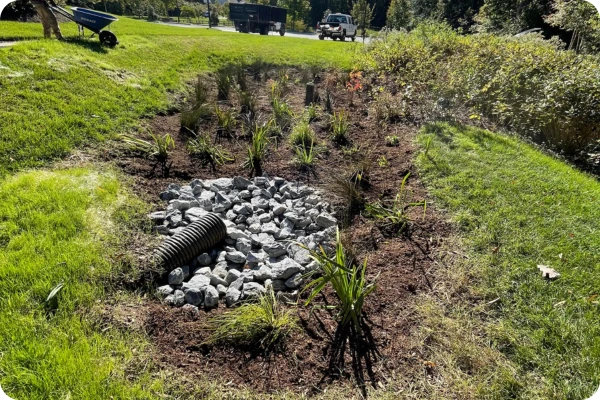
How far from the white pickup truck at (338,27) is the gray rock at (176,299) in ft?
67.3

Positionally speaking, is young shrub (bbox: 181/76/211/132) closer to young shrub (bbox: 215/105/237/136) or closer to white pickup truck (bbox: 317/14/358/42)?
young shrub (bbox: 215/105/237/136)

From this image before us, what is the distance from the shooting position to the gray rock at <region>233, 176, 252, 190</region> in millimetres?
4090

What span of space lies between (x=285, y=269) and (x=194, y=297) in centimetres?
75

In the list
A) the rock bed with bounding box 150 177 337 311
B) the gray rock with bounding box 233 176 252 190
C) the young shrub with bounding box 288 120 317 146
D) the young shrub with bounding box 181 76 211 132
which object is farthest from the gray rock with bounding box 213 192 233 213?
the young shrub with bounding box 181 76 211 132

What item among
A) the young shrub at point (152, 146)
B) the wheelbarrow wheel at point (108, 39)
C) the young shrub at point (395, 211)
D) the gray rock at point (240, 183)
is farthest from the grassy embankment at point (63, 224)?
the young shrub at point (395, 211)

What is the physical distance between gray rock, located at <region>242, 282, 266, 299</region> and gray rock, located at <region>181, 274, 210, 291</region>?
1.02 feet

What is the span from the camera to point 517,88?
540 cm

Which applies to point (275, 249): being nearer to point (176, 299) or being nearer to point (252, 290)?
point (252, 290)

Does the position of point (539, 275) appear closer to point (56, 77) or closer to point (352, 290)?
point (352, 290)

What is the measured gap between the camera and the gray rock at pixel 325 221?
11.4 ft

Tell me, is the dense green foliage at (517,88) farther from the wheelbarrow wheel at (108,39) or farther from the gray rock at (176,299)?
the wheelbarrow wheel at (108,39)

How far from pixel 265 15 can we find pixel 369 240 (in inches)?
1004

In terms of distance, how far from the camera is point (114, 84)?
6.07 m

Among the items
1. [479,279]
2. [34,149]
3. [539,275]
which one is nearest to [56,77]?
[34,149]
